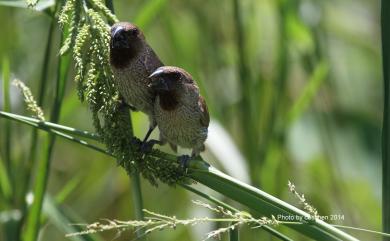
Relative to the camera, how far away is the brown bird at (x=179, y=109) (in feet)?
8.11

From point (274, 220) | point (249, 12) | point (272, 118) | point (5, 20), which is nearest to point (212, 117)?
point (272, 118)

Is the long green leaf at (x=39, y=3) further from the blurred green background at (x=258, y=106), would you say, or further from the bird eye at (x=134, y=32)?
the blurred green background at (x=258, y=106)

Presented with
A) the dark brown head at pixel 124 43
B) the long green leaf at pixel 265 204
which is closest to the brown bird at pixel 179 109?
the dark brown head at pixel 124 43

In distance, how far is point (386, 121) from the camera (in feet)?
6.13

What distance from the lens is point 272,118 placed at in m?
3.44

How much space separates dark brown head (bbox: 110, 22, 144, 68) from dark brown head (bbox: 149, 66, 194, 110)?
102 mm

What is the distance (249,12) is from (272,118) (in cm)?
71

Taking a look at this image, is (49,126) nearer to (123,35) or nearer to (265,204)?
(123,35)

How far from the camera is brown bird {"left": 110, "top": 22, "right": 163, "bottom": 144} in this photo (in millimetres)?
2365

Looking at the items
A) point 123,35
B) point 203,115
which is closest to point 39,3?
point 123,35

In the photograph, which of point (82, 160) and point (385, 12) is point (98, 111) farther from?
point (82, 160)

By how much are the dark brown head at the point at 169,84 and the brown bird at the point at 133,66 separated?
5 cm

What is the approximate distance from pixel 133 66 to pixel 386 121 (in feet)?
3.03

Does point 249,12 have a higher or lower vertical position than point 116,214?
higher
